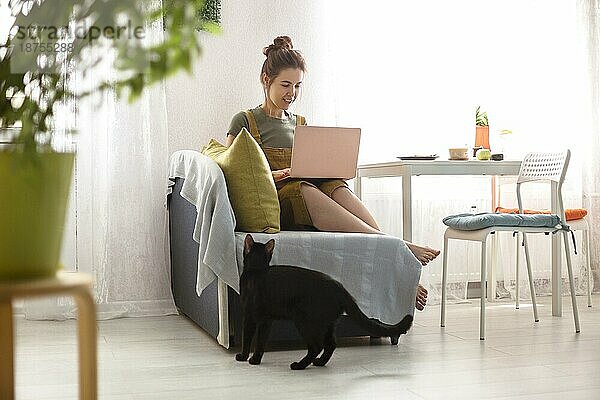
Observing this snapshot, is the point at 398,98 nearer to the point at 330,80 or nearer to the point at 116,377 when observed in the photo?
the point at 330,80

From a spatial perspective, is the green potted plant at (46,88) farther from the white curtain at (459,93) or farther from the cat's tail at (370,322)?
the white curtain at (459,93)

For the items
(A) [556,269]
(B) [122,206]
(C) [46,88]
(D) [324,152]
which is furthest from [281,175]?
(C) [46,88]

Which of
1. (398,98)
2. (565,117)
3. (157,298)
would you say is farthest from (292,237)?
(565,117)

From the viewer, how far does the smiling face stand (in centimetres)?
358

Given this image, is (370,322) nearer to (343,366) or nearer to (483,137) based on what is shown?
(343,366)

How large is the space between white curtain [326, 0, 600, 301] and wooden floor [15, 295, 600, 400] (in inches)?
37.3

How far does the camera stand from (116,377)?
8.19ft

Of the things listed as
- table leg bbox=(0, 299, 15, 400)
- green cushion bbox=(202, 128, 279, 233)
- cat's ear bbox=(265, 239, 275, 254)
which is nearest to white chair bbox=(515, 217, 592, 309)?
green cushion bbox=(202, 128, 279, 233)

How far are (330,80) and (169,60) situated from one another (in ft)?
10.7

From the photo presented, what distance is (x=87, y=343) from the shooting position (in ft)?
3.36

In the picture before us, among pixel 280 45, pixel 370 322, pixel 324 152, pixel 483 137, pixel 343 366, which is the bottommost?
pixel 343 366

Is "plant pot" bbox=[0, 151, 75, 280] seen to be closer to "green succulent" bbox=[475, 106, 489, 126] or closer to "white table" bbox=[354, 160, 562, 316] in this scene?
"white table" bbox=[354, 160, 562, 316]

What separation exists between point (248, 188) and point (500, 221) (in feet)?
3.35

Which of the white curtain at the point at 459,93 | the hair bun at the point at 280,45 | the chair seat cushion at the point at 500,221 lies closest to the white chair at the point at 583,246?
the white curtain at the point at 459,93
